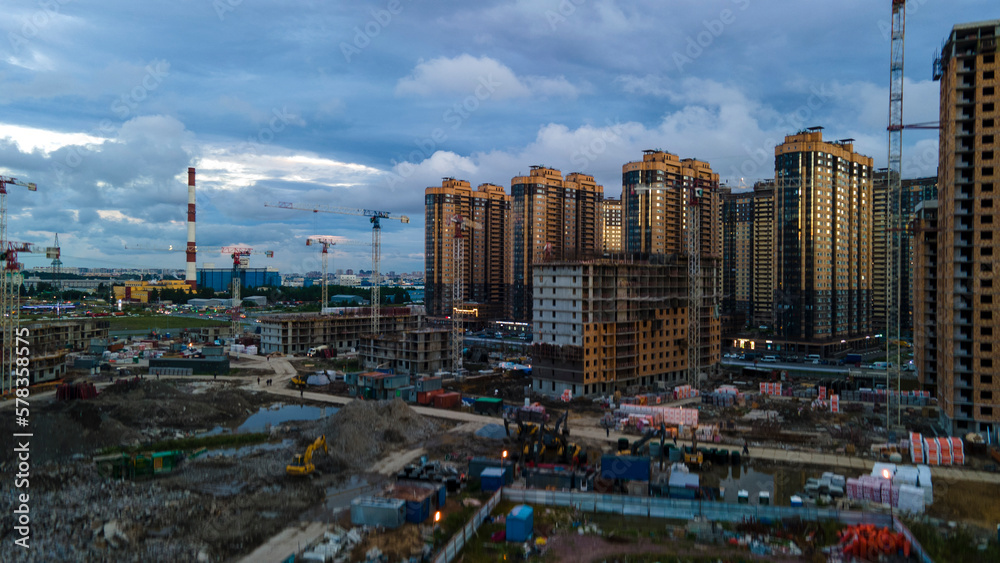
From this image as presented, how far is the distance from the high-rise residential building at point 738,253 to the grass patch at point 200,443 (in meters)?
109

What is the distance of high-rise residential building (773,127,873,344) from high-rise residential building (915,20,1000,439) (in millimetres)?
47875

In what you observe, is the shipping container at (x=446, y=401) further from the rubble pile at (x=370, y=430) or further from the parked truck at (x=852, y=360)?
the parked truck at (x=852, y=360)

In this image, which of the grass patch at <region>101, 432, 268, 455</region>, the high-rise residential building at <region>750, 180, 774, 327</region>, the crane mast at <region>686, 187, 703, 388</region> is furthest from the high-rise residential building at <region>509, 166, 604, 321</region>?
the grass patch at <region>101, 432, 268, 455</region>

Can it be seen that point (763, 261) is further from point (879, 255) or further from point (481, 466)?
point (481, 466)

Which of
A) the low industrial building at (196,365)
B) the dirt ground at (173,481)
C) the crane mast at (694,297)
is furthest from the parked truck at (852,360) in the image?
the low industrial building at (196,365)

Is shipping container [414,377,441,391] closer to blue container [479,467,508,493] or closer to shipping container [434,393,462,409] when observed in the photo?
shipping container [434,393,462,409]

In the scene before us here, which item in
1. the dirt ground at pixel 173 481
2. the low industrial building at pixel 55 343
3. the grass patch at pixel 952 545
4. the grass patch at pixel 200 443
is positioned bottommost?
the grass patch at pixel 200 443

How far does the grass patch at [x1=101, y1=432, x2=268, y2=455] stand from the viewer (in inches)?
1626

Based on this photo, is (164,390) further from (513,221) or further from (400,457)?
(513,221)

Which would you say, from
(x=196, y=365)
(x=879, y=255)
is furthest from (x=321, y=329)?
(x=879, y=255)

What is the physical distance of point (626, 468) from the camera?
33719 millimetres

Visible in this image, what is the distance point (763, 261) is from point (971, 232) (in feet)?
251

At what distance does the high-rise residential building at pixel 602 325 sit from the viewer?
61.5 meters

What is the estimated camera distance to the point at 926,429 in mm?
48406
